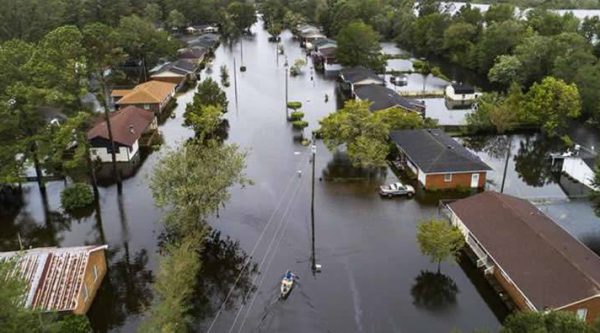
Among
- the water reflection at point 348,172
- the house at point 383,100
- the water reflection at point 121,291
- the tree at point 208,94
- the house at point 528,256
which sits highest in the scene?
the tree at point 208,94

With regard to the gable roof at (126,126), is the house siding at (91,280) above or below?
below

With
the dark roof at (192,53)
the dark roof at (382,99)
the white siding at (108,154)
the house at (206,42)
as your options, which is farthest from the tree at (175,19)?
the white siding at (108,154)

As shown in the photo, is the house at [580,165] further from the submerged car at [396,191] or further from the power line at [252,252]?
the power line at [252,252]

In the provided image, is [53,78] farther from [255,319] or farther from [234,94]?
[234,94]

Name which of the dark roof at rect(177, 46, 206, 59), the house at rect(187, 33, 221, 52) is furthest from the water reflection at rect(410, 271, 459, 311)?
the house at rect(187, 33, 221, 52)

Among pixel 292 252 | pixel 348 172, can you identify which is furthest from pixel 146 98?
pixel 292 252

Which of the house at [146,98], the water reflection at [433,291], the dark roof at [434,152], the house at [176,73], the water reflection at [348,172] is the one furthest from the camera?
the house at [176,73]

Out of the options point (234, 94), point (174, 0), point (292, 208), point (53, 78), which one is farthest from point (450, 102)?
point (174, 0)
